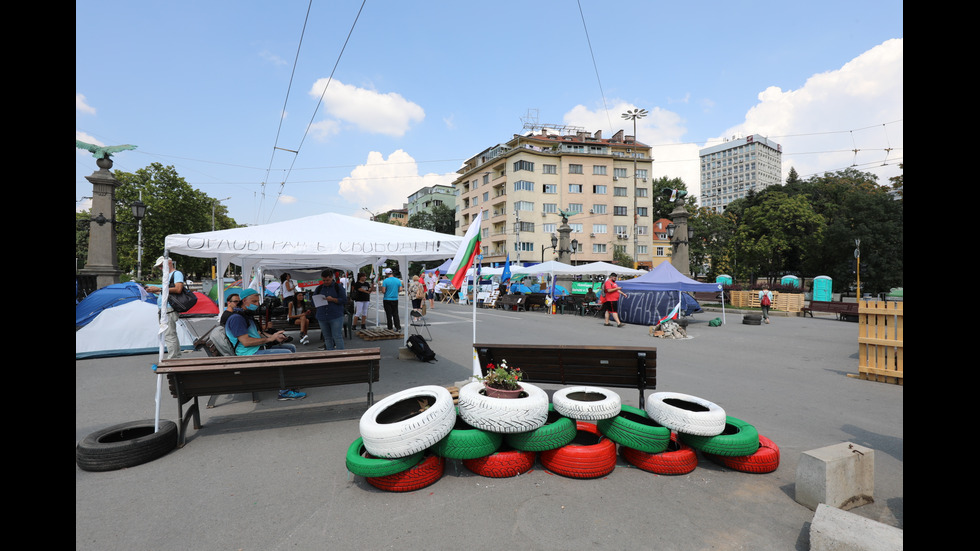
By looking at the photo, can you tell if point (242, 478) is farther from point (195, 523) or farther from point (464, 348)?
point (464, 348)

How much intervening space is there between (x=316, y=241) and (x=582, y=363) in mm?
4095

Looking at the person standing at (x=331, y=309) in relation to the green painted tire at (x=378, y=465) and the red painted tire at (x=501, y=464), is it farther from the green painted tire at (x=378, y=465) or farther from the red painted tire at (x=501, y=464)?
the red painted tire at (x=501, y=464)

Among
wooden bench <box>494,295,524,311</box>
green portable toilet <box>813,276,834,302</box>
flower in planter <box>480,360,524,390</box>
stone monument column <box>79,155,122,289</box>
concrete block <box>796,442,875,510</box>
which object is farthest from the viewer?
green portable toilet <box>813,276,834,302</box>

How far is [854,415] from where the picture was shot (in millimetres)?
5293

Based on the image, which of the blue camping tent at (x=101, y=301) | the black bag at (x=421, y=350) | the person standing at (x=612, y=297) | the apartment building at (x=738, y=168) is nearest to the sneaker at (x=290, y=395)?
the black bag at (x=421, y=350)

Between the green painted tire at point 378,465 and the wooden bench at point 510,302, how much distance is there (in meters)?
19.3

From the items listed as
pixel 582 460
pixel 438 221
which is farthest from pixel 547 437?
pixel 438 221

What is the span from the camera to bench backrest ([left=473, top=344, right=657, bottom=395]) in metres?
4.80

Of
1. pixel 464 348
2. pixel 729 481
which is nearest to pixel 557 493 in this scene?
pixel 729 481

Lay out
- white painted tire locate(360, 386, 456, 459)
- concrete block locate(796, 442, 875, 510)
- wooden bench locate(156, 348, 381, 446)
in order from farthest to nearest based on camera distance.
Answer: wooden bench locate(156, 348, 381, 446)
white painted tire locate(360, 386, 456, 459)
concrete block locate(796, 442, 875, 510)

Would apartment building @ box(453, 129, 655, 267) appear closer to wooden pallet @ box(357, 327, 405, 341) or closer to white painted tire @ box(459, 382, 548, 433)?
wooden pallet @ box(357, 327, 405, 341)

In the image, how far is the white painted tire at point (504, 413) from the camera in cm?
359

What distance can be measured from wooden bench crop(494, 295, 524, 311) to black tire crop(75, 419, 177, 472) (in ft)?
62.2

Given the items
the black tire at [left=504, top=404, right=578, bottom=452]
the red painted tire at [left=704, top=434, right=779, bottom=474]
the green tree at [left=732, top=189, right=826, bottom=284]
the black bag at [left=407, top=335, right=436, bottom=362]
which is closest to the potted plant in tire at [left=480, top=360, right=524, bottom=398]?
the black tire at [left=504, top=404, right=578, bottom=452]
